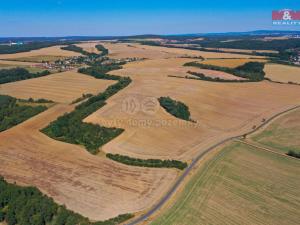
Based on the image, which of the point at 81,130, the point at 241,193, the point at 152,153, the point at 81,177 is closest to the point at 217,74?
the point at 81,130

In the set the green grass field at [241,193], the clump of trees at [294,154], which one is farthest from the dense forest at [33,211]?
the clump of trees at [294,154]

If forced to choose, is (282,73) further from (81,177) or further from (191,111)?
(81,177)

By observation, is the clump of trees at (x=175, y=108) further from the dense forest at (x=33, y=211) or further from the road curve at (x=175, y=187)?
the dense forest at (x=33, y=211)

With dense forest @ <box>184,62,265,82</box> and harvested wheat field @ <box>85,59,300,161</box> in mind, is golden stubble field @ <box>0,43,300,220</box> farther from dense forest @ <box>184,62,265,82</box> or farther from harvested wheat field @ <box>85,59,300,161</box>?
dense forest @ <box>184,62,265,82</box>

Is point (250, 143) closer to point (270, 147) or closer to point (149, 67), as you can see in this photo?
point (270, 147)

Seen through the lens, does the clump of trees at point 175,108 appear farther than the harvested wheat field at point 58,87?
No

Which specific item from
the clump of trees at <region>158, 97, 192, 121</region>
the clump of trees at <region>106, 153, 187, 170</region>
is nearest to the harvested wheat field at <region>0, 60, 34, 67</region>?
the clump of trees at <region>158, 97, 192, 121</region>
